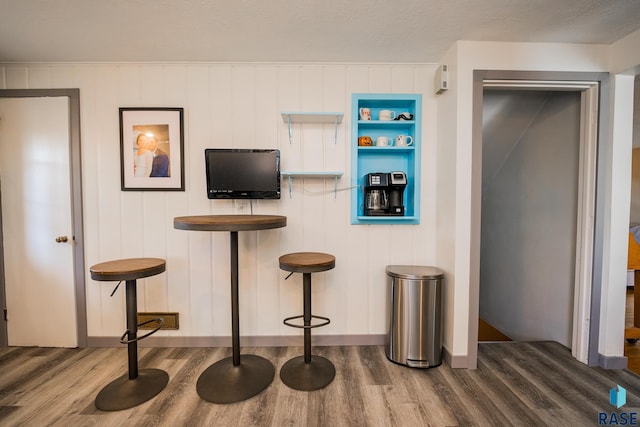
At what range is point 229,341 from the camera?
7.34ft

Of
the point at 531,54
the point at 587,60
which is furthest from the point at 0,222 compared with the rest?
the point at 587,60

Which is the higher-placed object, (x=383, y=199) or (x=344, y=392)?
(x=383, y=199)

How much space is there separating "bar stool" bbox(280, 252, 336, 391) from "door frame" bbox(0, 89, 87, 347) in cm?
177

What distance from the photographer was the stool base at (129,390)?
1.59 metres

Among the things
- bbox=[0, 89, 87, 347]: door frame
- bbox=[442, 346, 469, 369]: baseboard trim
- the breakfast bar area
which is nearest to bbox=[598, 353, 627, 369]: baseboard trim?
the breakfast bar area

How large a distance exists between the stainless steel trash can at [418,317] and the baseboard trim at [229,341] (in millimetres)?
456

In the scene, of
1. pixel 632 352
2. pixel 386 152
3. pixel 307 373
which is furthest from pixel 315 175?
pixel 632 352

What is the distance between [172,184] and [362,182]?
1595 mm

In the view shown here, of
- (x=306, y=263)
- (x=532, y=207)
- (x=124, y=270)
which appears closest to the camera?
(x=124, y=270)

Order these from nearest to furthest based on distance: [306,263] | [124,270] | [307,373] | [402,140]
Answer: [124,270] < [306,263] < [307,373] < [402,140]

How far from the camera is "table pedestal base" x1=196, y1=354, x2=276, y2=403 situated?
1.64 meters

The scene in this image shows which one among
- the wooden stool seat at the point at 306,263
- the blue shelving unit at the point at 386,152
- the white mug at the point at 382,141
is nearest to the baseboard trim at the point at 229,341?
the wooden stool seat at the point at 306,263

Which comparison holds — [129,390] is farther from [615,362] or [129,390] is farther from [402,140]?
[615,362]

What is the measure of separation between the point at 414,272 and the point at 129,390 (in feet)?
6.81
